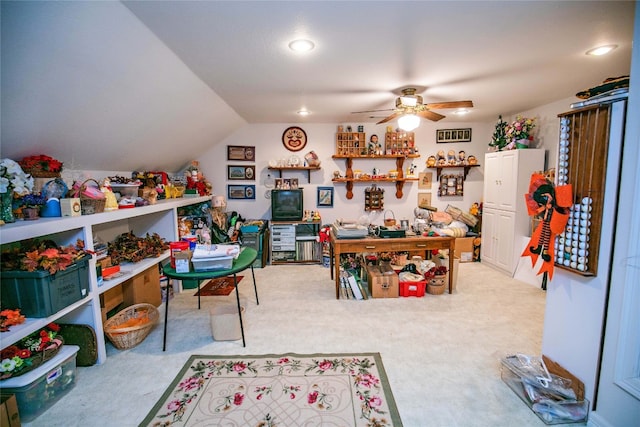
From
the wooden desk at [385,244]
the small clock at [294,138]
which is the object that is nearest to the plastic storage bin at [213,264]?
the wooden desk at [385,244]

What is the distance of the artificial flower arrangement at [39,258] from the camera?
74.0 inches

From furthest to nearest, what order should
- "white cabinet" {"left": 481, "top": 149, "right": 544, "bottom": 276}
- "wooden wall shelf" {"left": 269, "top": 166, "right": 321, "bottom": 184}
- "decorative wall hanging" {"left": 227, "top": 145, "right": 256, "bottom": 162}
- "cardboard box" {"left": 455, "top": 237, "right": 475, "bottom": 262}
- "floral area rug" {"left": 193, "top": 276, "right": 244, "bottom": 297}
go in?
"decorative wall hanging" {"left": 227, "top": 145, "right": 256, "bottom": 162} < "wooden wall shelf" {"left": 269, "top": 166, "right": 321, "bottom": 184} < "cardboard box" {"left": 455, "top": 237, "right": 475, "bottom": 262} < "white cabinet" {"left": 481, "top": 149, "right": 544, "bottom": 276} < "floral area rug" {"left": 193, "top": 276, "right": 244, "bottom": 297}

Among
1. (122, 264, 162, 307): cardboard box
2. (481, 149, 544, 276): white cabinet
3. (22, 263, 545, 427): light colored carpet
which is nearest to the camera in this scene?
(22, 263, 545, 427): light colored carpet

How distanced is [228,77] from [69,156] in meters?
1.60

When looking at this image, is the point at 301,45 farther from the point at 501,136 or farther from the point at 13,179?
the point at 501,136

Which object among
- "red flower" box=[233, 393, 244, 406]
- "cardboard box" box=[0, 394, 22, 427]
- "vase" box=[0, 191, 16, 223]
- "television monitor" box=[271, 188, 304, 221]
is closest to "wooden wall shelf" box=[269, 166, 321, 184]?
"television monitor" box=[271, 188, 304, 221]

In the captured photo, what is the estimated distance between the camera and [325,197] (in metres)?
5.32

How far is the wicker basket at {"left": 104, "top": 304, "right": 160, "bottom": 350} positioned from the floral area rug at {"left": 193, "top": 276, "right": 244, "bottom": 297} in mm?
847

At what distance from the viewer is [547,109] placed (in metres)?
4.14

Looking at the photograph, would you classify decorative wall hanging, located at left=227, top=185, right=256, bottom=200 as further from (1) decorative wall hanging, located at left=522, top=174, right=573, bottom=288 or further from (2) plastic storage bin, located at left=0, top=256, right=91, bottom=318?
(1) decorative wall hanging, located at left=522, top=174, right=573, bottom=288

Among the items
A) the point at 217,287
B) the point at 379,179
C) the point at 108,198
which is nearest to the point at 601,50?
the point at 379,179

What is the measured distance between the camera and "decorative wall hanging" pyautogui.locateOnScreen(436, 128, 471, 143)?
5250 mm

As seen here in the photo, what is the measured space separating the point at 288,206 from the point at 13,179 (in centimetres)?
333

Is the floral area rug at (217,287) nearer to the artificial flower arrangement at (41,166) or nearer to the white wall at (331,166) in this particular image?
the white wall at (331,166)
